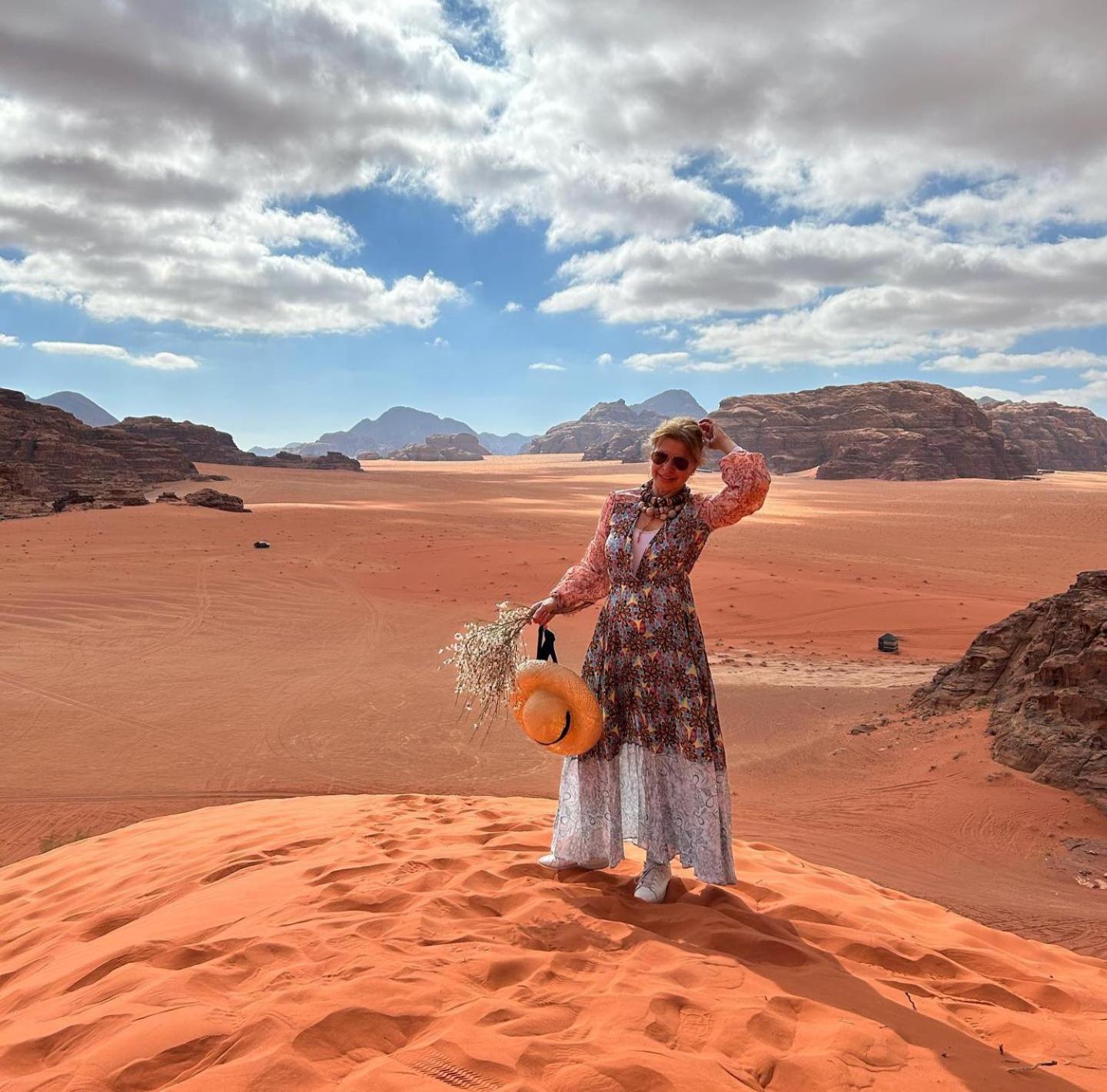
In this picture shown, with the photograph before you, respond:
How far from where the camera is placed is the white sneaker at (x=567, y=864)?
11.8ft

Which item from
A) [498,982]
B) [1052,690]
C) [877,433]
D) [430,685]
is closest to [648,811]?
[498,982]

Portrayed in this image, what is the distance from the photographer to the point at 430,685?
9.41m

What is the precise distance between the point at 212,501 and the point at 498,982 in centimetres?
2844

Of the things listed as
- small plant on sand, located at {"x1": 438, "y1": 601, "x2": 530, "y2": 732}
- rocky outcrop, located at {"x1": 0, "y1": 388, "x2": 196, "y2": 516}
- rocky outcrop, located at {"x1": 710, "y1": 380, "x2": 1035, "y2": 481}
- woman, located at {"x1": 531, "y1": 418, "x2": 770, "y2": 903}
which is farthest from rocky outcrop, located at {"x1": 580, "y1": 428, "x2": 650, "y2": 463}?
woman, located at {"x1": 531, "y1": 418, "x2": 770, "y2": 903}

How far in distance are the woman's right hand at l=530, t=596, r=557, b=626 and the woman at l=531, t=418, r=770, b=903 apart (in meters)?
0.01

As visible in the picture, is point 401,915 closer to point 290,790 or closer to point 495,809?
point 495,809

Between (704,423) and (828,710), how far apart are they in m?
6.16

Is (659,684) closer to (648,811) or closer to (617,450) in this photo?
(648,811)

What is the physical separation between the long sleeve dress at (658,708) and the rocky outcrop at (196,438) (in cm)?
7116

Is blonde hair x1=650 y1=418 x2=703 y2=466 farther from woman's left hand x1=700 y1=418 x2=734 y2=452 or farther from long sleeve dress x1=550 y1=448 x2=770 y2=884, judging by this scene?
long sleeve dress x1=550 y1=448 x2=770 y2=884

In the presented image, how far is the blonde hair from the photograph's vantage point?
10.6 ft

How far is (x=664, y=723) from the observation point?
331cm

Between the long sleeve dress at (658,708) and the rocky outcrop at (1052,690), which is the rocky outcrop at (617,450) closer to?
the rocky outcrop at (1052,690)

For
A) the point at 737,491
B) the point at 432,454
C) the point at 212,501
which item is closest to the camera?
the point at 737,491
